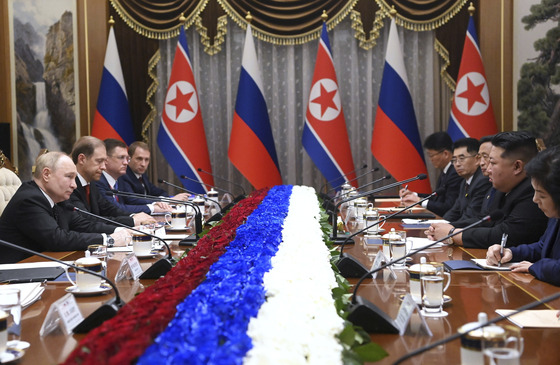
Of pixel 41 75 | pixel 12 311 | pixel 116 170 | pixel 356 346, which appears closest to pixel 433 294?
pixel 356 346

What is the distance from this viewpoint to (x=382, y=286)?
2264mm

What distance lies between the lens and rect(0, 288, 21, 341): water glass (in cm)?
161

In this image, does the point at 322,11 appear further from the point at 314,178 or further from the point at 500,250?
the point at 500,250

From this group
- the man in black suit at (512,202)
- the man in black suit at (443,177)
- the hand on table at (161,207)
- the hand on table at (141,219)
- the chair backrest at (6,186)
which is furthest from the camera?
the man in black suit at (443,177)

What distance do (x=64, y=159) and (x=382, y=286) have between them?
1966mm

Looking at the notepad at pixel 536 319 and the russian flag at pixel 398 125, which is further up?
the russian flag at pixel 398 125

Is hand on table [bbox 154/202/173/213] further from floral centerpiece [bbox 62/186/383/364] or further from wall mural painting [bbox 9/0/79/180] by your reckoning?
floral centerpiece [bbox 62/186/383/364]

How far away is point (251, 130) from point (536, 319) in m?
5.22

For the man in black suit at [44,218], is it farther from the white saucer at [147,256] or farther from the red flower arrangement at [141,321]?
the red flower arrangement at [141,321]

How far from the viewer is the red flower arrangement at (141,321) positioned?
1.14 m

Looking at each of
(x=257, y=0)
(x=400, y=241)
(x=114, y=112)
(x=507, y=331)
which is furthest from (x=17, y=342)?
(x=257, y=0)

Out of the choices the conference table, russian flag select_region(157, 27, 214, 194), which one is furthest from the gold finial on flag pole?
the conference table

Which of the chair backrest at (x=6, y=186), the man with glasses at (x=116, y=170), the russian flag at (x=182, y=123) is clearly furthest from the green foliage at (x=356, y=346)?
the russian flag at (x=182, y=123)

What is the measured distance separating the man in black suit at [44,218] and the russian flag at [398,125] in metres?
3.91
